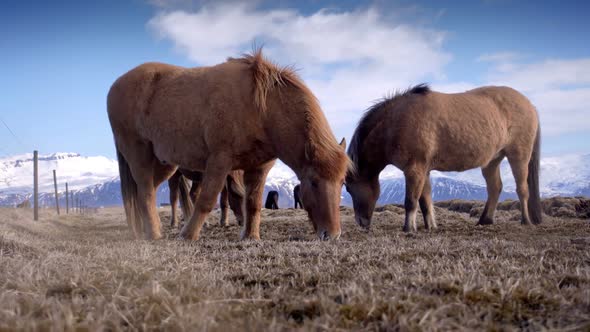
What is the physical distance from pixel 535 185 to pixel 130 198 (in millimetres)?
9055

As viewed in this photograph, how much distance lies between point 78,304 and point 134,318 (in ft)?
1.08

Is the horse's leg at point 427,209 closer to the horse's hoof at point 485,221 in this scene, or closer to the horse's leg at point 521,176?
the horse's hoof at point 485,221

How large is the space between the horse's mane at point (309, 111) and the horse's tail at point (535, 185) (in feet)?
22.2

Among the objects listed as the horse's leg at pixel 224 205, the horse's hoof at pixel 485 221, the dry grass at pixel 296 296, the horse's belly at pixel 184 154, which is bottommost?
the horse's hoof at pixel 485 221

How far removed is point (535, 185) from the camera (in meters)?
10.8

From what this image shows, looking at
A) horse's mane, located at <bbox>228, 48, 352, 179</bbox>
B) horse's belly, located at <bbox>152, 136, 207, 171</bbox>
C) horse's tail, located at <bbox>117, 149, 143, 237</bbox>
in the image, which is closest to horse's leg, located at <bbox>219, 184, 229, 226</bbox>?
horse's tail, located at <bbox>117, 149, 143, 237</bbox>

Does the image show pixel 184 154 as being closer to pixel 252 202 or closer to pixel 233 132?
pixel 233 132

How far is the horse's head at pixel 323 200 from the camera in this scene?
17.6ft

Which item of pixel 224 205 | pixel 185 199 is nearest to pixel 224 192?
pixel 224 205

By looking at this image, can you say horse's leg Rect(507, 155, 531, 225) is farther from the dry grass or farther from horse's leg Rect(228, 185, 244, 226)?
the dry grass

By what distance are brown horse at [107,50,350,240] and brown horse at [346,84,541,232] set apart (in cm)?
273

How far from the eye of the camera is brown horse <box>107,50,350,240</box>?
552cm

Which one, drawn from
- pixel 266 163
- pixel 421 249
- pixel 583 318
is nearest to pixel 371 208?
pixel 266 163

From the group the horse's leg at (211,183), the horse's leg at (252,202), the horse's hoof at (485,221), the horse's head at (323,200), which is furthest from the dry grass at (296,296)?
the horse's hoof at (485,221)
